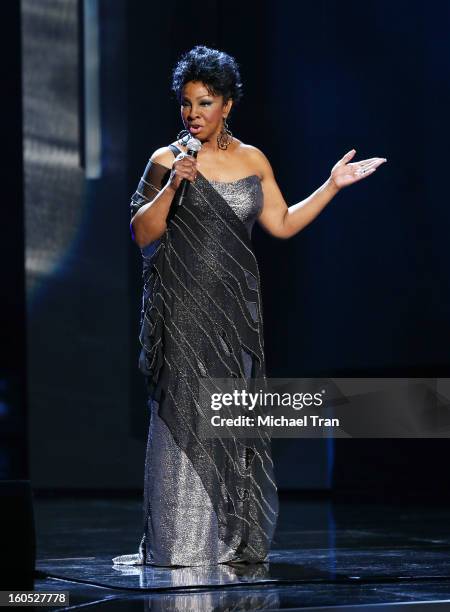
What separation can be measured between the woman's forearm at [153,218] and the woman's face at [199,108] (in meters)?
0.21

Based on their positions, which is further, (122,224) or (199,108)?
(122,224)

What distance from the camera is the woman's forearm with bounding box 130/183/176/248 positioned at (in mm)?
2740

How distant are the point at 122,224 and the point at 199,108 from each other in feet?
9.97

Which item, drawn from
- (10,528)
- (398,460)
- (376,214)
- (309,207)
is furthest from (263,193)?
(398,460)

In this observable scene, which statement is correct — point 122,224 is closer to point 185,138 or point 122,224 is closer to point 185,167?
point 185,138

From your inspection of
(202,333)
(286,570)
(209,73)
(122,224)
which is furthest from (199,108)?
(122,224)

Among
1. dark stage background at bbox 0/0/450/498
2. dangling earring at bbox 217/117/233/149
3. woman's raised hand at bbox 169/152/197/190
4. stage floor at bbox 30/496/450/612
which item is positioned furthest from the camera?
dark stage background at bbox 0/0/450/498

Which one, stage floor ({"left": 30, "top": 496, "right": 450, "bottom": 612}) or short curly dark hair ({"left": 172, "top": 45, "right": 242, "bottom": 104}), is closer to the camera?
stage floor ({"left": 30, "top": 496, "right": 450, "bottom": 612})

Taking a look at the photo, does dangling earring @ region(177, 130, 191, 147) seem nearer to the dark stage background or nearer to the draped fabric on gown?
the draped fabric on gown

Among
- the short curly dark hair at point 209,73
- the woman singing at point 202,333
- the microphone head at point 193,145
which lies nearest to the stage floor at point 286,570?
the woman singing at point 202,333

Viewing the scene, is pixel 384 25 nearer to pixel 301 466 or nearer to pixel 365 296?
pixel 365 296

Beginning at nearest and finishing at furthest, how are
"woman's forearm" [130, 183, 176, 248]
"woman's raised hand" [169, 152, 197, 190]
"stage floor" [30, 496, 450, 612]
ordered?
"stage floor" [30, 496, 450, 612]
"woman's raised hand" [169, 152, 197, 190]
"woman's forearm" [130, 183, 176, 248]

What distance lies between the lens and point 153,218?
110 inches

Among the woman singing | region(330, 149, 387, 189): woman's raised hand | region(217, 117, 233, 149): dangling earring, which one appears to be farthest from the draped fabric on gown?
region(330, 149, 387, 189): woman's raised hand
